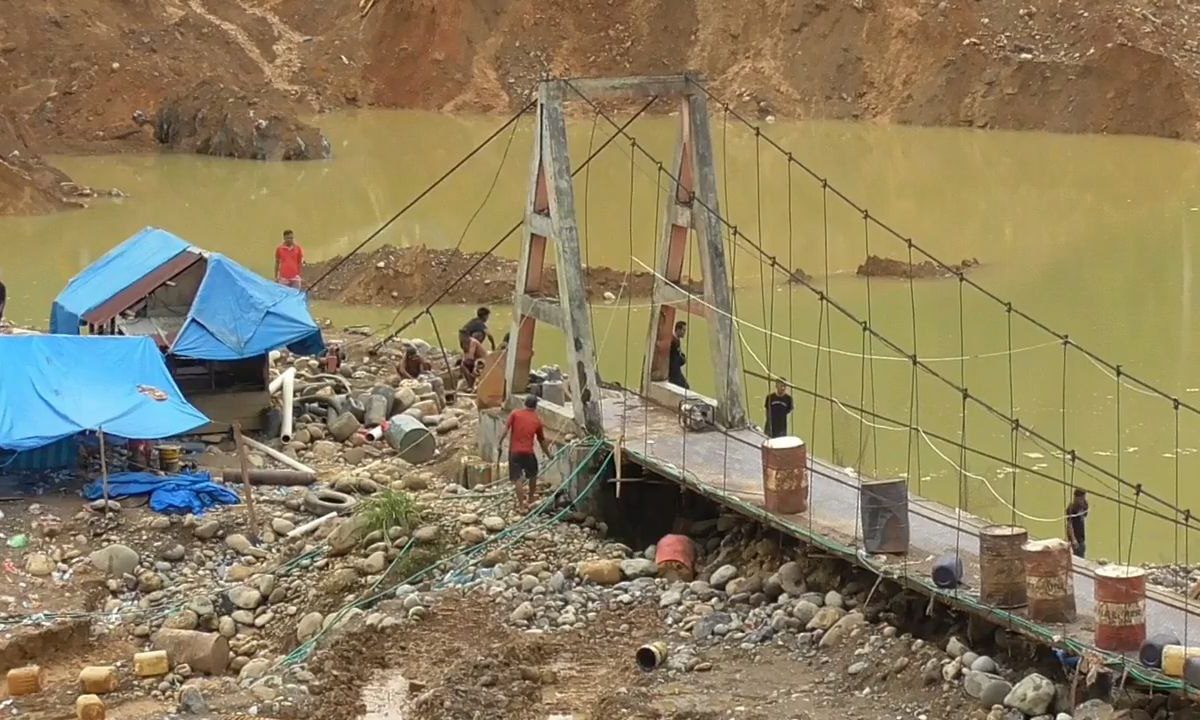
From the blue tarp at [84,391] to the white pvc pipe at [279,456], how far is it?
1052 mm

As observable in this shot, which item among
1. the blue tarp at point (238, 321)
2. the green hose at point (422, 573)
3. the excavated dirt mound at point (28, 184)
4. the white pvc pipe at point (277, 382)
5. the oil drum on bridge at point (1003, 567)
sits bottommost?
the green hose at point (422, 573)

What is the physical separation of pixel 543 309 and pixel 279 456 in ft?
10.4

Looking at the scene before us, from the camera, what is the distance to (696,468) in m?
14.9

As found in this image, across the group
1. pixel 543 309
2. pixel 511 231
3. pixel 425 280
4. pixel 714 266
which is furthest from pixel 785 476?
pixel 425 280

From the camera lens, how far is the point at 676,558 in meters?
14.1

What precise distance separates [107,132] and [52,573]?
3758cm

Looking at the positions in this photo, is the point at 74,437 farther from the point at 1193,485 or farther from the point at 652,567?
the point at 1193,485

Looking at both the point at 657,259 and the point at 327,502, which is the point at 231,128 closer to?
the point at 657,259

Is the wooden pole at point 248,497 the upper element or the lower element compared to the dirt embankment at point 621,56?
lower

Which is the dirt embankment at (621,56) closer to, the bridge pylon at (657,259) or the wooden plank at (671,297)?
the bridge pylon at (657,259)

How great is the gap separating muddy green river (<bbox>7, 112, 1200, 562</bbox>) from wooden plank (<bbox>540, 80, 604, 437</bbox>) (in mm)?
2726

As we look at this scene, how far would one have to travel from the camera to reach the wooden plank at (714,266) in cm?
1595

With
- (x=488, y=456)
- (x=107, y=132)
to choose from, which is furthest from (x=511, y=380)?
(x=107, y=132)

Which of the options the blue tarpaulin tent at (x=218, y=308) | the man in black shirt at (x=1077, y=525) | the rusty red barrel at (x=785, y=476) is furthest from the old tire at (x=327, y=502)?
the man in black shirt at (x=1077, y=525)
